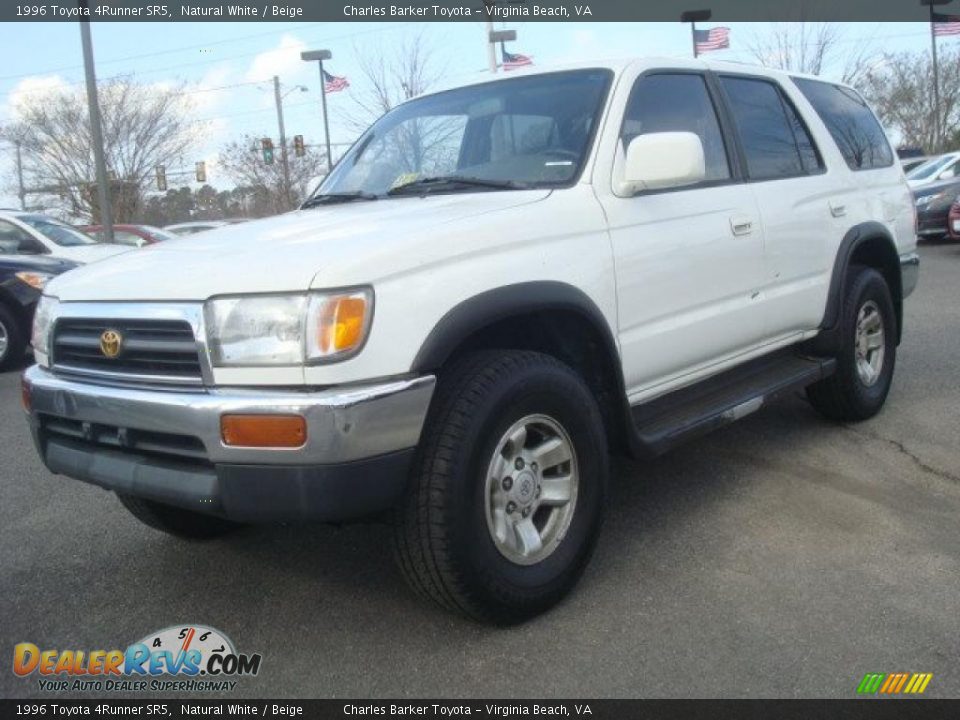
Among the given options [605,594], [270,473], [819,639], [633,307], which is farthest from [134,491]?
[819,639]

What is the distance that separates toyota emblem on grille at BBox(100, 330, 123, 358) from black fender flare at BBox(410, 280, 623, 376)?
3.14 feet

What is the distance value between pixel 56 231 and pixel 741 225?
9.31 metres

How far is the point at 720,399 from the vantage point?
3.82 m

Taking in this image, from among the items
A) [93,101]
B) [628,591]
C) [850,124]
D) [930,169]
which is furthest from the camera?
[930,169]

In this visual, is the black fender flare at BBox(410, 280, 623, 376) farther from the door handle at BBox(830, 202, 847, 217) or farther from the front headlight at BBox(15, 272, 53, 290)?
the front headlight at BBox(15, 272, 53, 290)

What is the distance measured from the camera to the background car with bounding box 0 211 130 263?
10.1 metres

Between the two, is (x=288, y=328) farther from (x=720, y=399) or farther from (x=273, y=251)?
(x=720, y=399)

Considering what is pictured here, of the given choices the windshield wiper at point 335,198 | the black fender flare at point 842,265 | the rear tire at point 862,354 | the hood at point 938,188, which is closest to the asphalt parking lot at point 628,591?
the rear tire at point 862,354

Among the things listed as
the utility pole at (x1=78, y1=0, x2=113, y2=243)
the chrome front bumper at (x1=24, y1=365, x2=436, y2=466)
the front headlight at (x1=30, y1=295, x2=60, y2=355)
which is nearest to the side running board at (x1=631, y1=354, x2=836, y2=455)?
the chrome front bumper at (x1=24, y1=365, x2=436, y2=466)

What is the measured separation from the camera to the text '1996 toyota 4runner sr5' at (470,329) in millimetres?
2467

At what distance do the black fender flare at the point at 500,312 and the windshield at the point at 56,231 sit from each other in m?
9.13

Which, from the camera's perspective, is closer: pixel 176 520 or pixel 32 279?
pixel 176 520

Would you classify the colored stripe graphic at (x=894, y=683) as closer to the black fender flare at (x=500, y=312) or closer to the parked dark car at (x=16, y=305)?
the black fender flare at (x=500, y=312)
